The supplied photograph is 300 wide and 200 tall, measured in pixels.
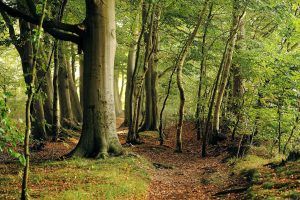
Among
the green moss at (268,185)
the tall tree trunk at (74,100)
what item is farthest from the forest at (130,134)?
the tall tree trunk at (74,100)

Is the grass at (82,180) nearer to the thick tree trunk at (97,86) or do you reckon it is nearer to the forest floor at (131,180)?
the forest floor at (131,180)

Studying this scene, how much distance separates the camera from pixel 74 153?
40.2 ft

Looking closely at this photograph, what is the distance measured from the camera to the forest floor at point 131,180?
28.7ft

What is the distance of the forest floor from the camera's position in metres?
8.73

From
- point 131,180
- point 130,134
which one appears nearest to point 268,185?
point 131,180

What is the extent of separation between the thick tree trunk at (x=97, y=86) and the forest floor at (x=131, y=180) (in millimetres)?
752

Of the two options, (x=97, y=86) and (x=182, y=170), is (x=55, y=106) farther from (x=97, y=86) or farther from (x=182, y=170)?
(x=182, y=170)

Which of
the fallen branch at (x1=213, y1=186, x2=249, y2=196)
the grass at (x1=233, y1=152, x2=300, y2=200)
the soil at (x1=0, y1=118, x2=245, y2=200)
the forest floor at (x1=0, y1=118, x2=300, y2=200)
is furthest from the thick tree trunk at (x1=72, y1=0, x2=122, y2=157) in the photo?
the grass at (x1=233, y1=152, x2=300, y2=200)

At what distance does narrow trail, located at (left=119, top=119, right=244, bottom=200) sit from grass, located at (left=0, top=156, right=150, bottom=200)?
70 cm

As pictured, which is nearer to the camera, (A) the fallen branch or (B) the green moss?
(B) the green moss

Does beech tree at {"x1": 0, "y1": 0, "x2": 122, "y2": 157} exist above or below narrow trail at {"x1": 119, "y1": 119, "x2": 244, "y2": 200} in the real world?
above

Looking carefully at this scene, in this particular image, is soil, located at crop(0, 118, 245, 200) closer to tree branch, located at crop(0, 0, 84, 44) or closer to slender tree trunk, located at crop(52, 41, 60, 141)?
slender tree trunk, located at crop(52, 41, 60, 141)

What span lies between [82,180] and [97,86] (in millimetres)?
4023

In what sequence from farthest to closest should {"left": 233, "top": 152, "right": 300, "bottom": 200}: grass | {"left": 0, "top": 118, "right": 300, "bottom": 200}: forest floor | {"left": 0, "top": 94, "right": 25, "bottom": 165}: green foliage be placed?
1. {"left": 0, "top": 118, "right": 300, "bottom": 200}: forest floor
2. {"left": 233, "top": 152, "right": 300, "bottom": 200}: grass
3. {"left": 0, "top": 94, "right": 25, "bottom": 165}: green foliage
